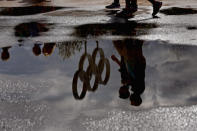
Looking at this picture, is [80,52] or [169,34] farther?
[169,34]

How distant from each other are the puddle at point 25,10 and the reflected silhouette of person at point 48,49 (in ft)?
18.2

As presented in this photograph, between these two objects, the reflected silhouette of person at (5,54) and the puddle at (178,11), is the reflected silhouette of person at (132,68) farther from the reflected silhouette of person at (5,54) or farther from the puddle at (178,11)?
the puddle at (178,11)

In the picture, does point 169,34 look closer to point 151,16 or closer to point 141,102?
point 151,16

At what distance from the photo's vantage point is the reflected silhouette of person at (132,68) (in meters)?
5.43

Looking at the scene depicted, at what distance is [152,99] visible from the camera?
5148 millimetres

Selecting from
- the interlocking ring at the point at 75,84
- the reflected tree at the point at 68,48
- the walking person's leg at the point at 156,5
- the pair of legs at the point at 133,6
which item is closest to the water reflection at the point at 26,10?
the pair of legs at the point at 133,6

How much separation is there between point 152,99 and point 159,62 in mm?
1827

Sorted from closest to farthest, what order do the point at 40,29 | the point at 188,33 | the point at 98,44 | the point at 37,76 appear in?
the point at 37,76, the point at 98,44, the point at 188,33, the point at 40,29

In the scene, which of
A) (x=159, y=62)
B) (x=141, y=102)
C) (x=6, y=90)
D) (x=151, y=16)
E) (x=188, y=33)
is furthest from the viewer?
(x=151, y=16)

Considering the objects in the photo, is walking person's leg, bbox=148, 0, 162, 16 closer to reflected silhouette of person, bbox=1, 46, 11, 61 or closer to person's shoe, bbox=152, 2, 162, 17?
person's shoe, bbox=152, 2, 162, 17

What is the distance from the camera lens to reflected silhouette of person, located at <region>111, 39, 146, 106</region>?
17.8 ft

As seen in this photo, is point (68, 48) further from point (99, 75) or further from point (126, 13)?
point (126, 13)

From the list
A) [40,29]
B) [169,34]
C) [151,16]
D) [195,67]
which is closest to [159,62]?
[195,67]

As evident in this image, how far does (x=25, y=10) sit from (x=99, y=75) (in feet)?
30.5
